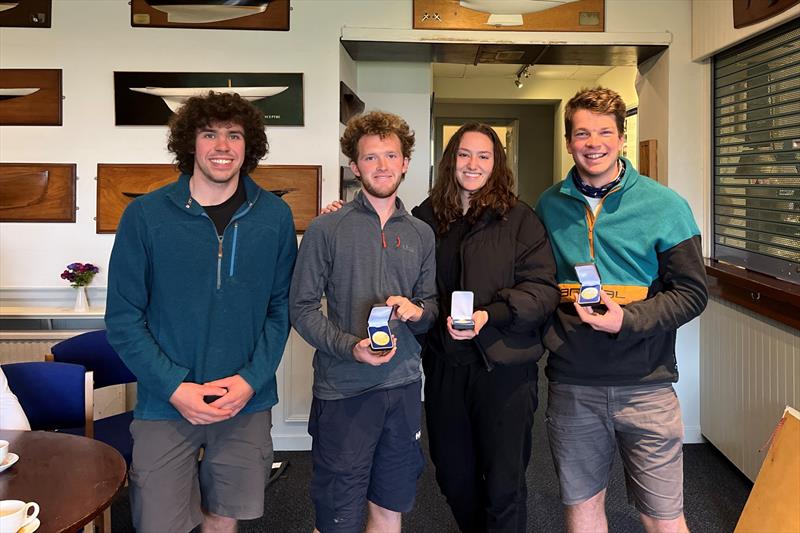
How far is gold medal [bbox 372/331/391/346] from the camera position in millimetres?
1476

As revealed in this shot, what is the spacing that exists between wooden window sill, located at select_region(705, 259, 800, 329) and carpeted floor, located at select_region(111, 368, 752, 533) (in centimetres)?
85

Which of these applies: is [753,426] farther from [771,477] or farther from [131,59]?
[131,59]

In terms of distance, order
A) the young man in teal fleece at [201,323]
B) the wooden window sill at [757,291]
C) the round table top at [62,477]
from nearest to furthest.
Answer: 1. the round table top at [62,477]
2. the young man in teal fleece at [201,323]
3. the wooden window sill at [757,291]

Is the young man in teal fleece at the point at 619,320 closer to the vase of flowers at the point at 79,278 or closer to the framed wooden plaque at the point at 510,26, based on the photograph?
the framed wooden plaque at the point at 510,26

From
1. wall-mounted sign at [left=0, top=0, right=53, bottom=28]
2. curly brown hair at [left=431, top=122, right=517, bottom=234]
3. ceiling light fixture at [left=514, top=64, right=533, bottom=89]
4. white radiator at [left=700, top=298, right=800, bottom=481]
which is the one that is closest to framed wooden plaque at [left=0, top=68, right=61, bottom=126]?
wall-mounted sign at [left=0, top=0, right=53, bottom=28]

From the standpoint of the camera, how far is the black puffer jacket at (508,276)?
169 cm

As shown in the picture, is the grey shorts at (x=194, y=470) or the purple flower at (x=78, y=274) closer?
the grey shorts at (x=194, y=470)

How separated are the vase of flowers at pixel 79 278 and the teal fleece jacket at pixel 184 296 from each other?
1.61 m

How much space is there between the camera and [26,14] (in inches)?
118

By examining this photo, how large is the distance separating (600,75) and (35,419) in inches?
211

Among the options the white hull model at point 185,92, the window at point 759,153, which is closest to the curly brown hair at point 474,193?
the window at point 759,153

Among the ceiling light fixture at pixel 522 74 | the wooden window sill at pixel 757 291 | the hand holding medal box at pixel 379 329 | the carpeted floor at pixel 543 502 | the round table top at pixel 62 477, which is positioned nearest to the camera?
the round table top at pixel 62 477

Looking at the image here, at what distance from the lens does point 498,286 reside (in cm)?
174

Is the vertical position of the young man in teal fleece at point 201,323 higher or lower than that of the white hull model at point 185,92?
lower
